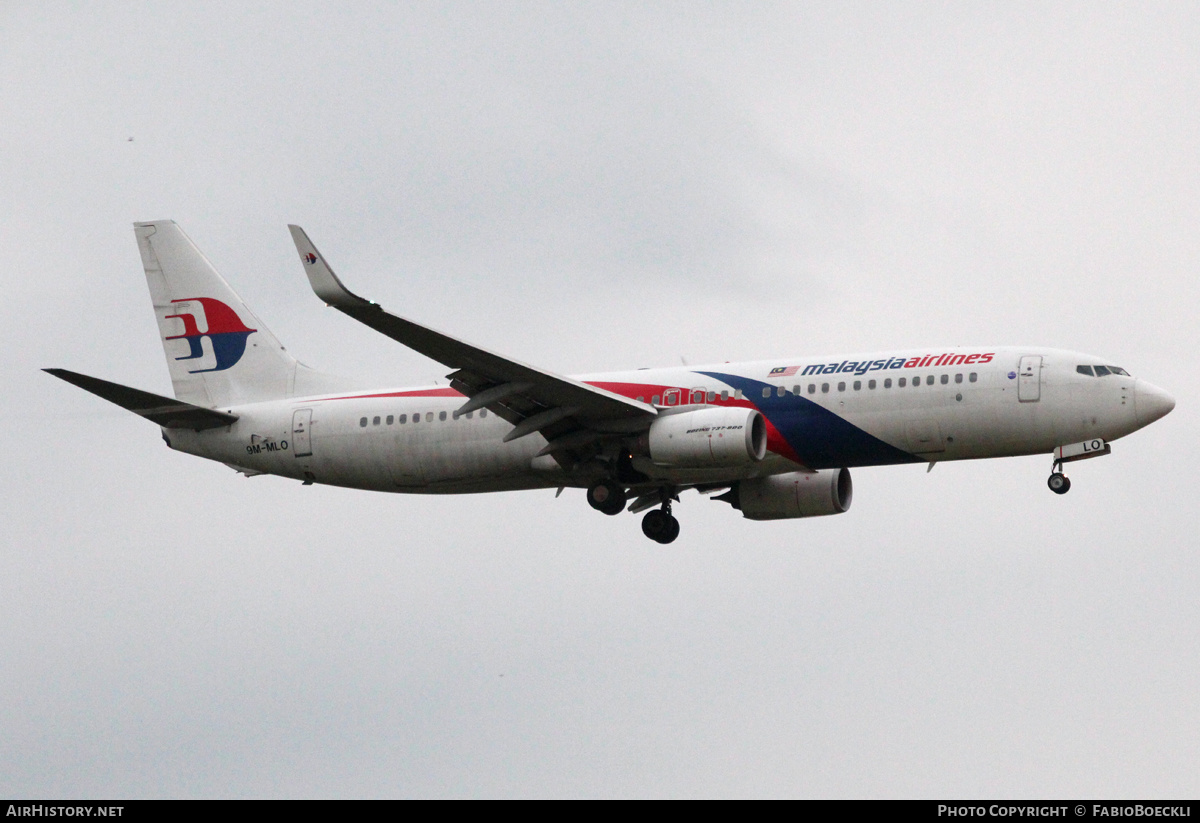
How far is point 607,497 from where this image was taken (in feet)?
147

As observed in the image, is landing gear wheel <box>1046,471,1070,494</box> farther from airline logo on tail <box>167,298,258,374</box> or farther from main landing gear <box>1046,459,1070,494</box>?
airline logo on tail <box>167,298,258,374</box>

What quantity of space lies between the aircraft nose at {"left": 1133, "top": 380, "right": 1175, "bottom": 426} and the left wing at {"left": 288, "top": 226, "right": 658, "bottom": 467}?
41.6 feet

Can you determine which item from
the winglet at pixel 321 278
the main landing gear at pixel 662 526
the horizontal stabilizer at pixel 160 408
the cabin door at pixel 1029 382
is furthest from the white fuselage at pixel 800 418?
the winglet at pixel 321 278

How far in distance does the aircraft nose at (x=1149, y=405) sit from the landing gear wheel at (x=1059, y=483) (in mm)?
2376

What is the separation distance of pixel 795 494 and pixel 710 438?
6852mm

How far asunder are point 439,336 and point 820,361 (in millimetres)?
10829

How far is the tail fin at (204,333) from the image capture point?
5034 cm

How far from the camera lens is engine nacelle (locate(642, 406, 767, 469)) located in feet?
135

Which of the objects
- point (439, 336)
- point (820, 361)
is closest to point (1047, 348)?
point (820, 361)

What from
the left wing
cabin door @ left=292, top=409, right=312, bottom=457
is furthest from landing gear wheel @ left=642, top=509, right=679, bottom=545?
cabin door @ left=292, top=409, right=312, bottom=457

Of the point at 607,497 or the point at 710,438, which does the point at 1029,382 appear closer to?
the point at 710,438

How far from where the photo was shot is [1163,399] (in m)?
40.8

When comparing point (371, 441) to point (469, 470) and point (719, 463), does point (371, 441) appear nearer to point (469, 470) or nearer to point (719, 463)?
point (469, 470)

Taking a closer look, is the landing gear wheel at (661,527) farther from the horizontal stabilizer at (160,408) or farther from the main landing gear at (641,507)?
the horizontal stabilizer at (160,408)
